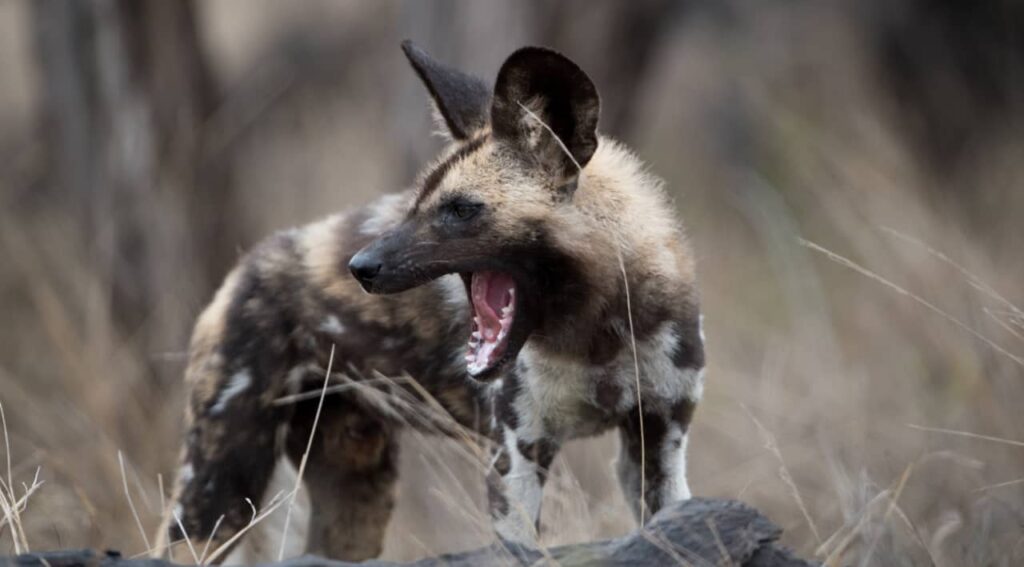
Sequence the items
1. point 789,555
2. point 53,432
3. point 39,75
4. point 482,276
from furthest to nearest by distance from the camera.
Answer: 1. point 39,75
2. point 53,432
3. point 482,276
4. point 789,555

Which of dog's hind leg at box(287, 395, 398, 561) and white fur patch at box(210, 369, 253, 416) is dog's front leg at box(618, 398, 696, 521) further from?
white fur patch at box(210, 369, 253, 416)

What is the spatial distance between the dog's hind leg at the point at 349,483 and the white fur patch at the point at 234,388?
1.19 ft

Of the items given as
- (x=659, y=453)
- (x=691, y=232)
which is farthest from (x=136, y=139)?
(x=659, y=453)

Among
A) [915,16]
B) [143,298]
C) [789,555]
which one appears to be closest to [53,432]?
[143,298]

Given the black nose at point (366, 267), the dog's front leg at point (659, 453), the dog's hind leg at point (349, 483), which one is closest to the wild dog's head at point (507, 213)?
the black nose at point (366, 267)

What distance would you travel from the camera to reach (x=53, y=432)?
683cm

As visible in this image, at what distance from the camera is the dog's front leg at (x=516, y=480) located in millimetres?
3881

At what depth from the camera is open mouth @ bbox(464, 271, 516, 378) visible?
3719 mm

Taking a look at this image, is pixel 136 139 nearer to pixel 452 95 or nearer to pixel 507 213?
pixel 452 95

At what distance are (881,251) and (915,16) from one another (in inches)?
148

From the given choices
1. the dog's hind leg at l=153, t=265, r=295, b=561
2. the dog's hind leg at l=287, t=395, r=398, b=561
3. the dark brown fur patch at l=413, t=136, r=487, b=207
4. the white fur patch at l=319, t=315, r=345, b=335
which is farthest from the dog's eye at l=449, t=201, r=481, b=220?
the dog's hind leg at l=287, t=395, r=398, b=561

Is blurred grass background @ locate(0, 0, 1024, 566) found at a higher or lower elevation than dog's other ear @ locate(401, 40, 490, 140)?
lower

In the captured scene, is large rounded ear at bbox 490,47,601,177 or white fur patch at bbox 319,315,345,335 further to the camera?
white fur patch at bbox 319,315,345,335

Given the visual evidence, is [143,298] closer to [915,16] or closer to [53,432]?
[53,432]
